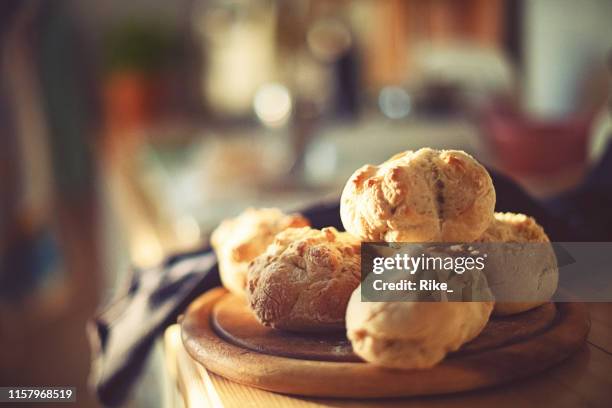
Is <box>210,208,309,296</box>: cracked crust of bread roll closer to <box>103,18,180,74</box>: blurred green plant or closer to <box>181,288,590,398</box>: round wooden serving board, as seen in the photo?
<box>181,288,590,398</box>: round wooden serving board

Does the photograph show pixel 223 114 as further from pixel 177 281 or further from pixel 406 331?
pixel 406 331

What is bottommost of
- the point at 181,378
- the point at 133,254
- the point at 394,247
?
the point at 133,254

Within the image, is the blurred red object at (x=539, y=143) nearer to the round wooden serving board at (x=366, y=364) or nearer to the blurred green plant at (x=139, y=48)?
the round wooden serving board at (x=366, y=364)

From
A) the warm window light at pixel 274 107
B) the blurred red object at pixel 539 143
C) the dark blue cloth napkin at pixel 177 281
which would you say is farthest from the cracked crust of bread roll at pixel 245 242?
the warm window light at pixel 274 107

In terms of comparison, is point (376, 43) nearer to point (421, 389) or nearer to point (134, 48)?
point (134, 48)

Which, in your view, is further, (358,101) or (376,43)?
(376,43)

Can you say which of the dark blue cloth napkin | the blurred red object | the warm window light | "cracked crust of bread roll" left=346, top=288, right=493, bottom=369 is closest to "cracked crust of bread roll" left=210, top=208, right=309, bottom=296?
the dark blue cloth napkin

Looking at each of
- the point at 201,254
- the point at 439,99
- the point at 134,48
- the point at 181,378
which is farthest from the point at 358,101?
the point at 181,378
